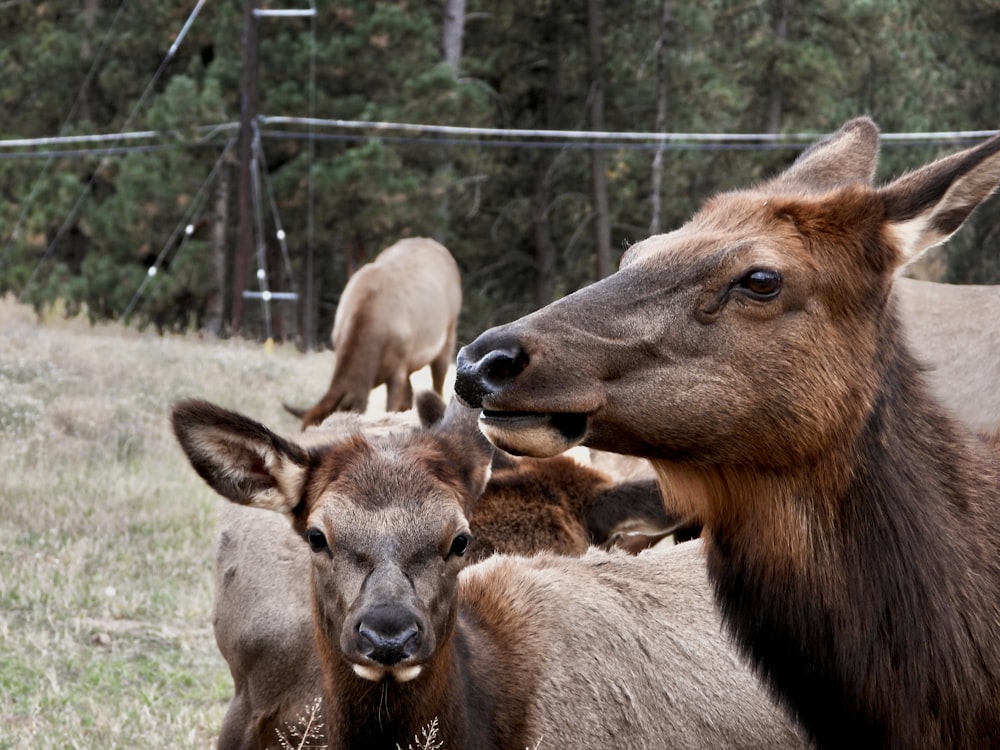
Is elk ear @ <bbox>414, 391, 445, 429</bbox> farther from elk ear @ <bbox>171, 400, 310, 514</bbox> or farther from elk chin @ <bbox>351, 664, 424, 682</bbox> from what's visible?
elk chin @ <bbox>351, 664, 424, 682</bbox>

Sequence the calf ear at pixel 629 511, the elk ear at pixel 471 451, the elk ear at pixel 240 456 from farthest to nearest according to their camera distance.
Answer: the calf ear at pixel 629 511 < the elk ear at pixel 471 451 < the elk ear at pixel 240 456

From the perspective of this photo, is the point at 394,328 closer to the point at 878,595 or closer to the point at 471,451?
the point at 471,451

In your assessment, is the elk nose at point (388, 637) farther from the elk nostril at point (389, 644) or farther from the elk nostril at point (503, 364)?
the elk nostril at point (503, 364)

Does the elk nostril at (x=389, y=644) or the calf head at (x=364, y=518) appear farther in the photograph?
the calf head at (x=364, y=518)

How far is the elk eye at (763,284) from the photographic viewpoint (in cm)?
415

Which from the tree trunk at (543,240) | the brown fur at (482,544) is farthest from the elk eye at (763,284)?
the tree trunk at (543,240)

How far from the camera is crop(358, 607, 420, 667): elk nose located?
4.82m

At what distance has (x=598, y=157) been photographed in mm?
34906

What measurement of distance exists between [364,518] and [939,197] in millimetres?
2339

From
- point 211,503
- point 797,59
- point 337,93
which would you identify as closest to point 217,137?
point 337,93

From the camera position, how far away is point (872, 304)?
4246 millimetres

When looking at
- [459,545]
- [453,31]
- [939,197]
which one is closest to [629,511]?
[459,545]

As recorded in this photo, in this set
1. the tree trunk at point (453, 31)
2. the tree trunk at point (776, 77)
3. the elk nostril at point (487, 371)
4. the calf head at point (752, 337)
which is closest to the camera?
the elk nostril at point (487, 371)

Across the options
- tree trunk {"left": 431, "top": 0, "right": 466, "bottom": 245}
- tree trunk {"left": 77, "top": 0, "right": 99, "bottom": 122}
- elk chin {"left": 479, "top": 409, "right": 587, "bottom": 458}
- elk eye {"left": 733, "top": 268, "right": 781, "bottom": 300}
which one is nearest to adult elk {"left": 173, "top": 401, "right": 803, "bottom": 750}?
elk chin {"left": 479, "top": 409, "right": 587, "bottom": 458}
